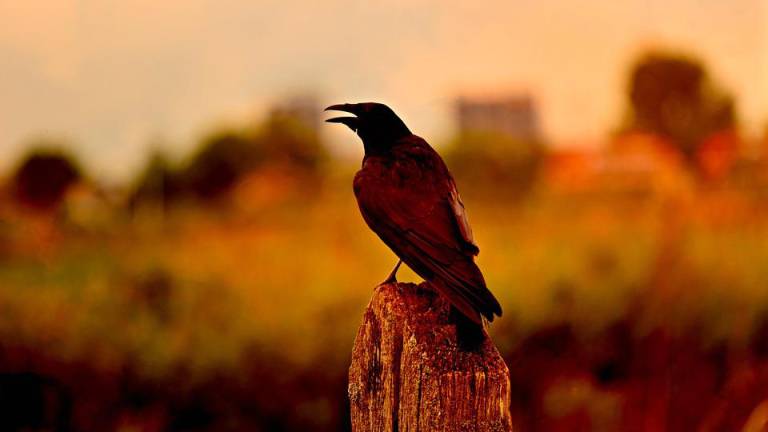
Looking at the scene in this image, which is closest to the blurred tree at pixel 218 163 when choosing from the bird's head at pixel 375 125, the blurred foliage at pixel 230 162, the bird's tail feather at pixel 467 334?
the blurred foliage at pixel 230 162

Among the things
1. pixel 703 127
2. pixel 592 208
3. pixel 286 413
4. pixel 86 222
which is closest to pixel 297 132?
pixel 86 222

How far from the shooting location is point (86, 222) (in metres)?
4.95

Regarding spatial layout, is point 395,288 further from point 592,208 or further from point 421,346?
point 592,208

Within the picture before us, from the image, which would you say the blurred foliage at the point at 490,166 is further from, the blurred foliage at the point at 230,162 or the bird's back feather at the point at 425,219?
the bird's back feather at the point at 425,219

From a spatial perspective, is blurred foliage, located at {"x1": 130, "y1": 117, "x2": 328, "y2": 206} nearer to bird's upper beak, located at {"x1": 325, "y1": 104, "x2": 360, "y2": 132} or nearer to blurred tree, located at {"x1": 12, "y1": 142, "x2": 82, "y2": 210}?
blurred tree, located at {"x1": 12, "y1": 142, "x2": 82, "y2": 210}

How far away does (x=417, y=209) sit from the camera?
5.14 feet

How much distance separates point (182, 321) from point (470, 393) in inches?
107

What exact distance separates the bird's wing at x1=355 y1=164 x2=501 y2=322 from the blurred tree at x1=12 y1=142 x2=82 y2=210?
3.46 metres

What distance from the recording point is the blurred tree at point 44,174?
4734 millimetres

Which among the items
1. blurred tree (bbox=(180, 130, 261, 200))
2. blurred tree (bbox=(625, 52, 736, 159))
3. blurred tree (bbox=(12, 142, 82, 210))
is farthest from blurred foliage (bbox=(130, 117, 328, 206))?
blurred tree (bbox=(625, 52, 736, 159))

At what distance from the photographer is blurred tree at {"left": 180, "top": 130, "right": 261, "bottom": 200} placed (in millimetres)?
5418

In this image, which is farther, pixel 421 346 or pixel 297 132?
pixel 297 132

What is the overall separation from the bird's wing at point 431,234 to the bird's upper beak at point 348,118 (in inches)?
4.6

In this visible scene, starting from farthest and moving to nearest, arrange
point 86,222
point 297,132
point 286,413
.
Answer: point 297,132 → point 86,222 → point 286,413
